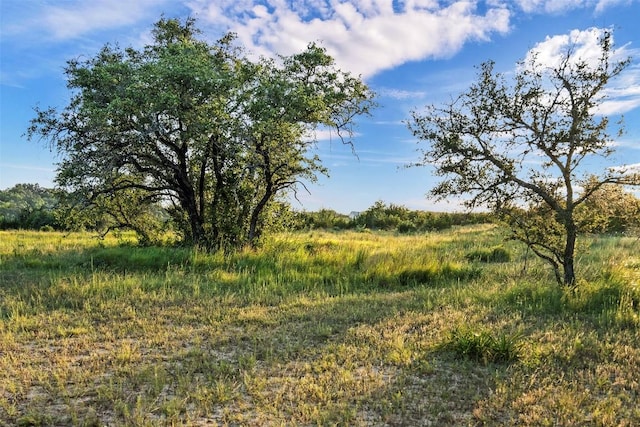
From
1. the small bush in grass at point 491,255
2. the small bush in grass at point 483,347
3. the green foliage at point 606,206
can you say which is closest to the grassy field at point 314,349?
the small bush in grass at point 483,347

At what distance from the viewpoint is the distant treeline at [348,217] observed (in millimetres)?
8555

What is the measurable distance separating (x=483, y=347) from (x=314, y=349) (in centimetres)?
195

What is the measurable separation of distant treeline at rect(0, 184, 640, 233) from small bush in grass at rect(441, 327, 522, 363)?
4212 millimetres

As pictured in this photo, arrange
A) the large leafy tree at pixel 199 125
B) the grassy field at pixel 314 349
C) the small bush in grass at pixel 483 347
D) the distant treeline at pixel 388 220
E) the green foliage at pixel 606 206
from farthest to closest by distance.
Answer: the distant treeline at pixel 388 220 → the large leafy tree at pixel 199 125 → the green foliage at pixel 606 206 → the small bush in grass at pixel 483 347 → the grassy field at pixel 314 349

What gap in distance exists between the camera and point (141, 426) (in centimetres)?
370

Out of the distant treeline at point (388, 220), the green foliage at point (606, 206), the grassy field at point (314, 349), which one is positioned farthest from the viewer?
the distant treeline at point (388, 220)

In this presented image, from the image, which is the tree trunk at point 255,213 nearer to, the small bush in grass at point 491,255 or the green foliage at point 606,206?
the small bush in grass at point 491,255

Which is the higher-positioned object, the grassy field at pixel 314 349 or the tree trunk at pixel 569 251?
the tree trunk at pixel 569 251

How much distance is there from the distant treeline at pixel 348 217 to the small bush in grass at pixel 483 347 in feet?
13.8

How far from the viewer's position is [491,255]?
14680mm

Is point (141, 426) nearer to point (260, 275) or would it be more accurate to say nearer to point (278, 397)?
point (278, 397)

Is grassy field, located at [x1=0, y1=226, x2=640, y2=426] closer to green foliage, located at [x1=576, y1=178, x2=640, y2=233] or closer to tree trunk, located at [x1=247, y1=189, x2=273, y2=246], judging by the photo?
green foliage, located at [x1=576, y1=178, x2=640, y2=233]

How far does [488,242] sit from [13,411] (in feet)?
58.5

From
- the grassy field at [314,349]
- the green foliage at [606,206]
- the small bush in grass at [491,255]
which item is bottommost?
the grassy field at [314,349]
